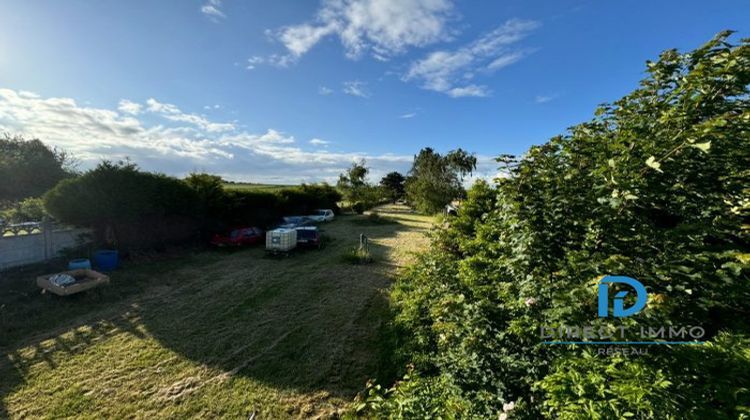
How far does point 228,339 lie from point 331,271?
167 inches

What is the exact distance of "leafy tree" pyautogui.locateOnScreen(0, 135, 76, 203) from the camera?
18703 millimetres

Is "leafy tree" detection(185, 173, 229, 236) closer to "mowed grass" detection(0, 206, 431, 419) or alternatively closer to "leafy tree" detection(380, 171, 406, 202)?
"mowed grass" detection(0, 206, 431, 419)

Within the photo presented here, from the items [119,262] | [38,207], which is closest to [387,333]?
[119,262]

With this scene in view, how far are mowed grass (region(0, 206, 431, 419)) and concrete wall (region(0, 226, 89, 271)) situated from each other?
67 cm

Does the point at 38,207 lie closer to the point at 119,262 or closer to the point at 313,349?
the point at 119,262

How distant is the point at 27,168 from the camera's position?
776 inches

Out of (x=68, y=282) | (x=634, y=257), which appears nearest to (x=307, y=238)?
(x=68, y=282)

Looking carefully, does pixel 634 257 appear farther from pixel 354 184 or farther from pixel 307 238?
pixel 354 184

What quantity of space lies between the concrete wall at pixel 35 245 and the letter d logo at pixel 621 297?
40.5ft

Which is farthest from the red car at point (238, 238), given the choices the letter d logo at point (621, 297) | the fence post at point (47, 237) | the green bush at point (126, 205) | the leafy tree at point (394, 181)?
the leafy tree at point (394, 181)

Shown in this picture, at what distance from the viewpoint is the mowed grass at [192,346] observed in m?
3.68

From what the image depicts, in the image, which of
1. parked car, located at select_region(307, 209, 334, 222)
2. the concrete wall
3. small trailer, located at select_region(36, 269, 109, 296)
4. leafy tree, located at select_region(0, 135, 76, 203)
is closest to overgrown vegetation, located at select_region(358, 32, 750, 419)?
small trailer, located at select_region(36, 269, 109, 296)

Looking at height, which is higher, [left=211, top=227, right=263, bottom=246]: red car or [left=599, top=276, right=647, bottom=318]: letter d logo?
[left=599, top=276, right=647, bottom=318]: letter d logo

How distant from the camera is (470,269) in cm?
391
